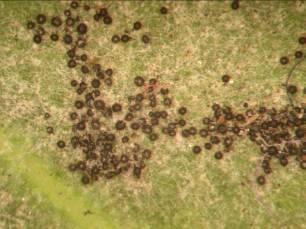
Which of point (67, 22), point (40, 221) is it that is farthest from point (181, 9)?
point (40, 221)

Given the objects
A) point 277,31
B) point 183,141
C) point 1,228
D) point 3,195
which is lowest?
point 1,228

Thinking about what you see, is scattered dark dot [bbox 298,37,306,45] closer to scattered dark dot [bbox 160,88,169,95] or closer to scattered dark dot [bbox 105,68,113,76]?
scattered dark dot [bbox 160,88,169,95]

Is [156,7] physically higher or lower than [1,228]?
higher

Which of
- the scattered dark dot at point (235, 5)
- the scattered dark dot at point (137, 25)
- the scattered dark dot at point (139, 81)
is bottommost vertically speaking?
the scattered dark dot at point (139, 81)

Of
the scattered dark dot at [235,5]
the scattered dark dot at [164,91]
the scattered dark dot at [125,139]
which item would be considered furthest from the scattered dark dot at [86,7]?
the scattered dark dot at [235,5]

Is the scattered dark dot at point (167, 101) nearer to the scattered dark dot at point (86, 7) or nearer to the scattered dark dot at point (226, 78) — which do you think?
the scattered dark dot at point (226, 78)

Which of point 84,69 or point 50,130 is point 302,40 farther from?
point 50,130

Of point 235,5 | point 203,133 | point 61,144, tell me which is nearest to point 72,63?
point 61,144

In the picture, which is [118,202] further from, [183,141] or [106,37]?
[106,37]
